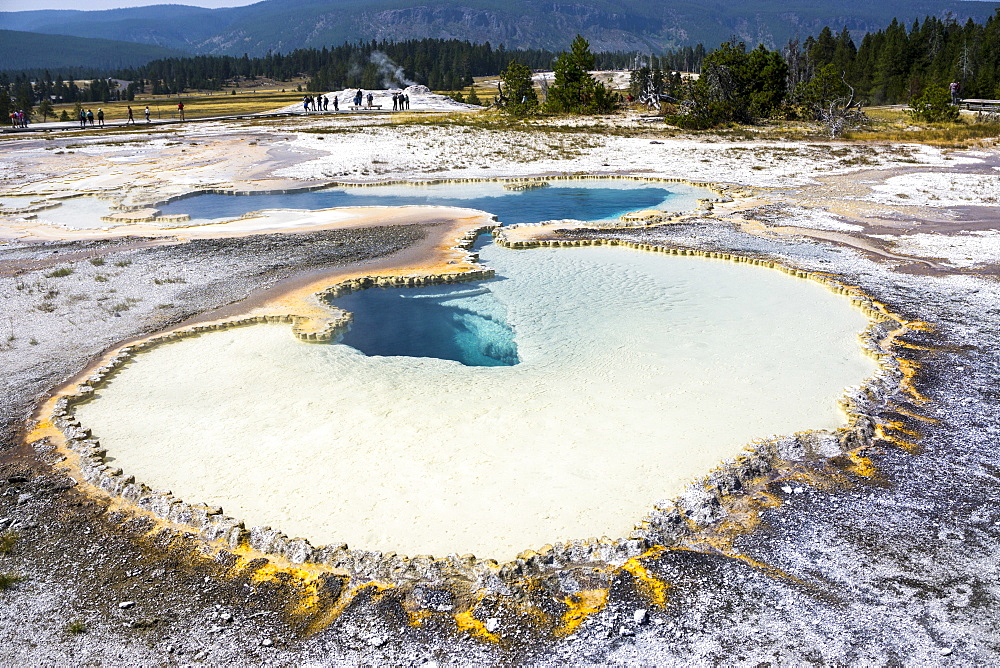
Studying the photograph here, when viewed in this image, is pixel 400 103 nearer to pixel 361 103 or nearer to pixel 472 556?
pixel 361 103

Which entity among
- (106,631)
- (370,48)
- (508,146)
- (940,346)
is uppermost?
(370,48)

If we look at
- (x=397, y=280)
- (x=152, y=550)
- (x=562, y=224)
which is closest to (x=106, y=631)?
(x=152, y=550)

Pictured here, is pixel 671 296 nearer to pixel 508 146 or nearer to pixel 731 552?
pixel 731 552

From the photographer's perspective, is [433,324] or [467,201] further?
[467,201]

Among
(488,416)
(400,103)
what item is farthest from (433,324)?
(400,103)

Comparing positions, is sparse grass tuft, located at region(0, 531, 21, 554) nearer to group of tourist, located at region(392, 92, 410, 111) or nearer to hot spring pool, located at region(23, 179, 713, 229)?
hot spring pool, located at region(23, 179, 713, 229)

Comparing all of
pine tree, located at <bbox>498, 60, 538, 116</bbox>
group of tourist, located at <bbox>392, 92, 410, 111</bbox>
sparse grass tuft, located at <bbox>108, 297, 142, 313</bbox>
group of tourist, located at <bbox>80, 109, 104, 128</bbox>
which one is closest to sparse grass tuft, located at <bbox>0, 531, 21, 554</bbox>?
sparse grass tuft, located at <bbox>108, 297, 142, 313</bbox>
